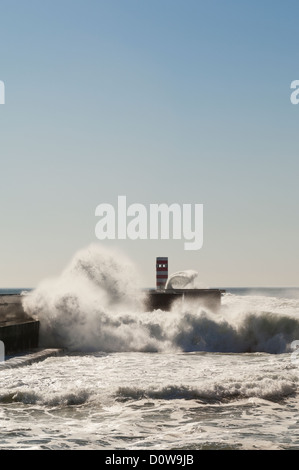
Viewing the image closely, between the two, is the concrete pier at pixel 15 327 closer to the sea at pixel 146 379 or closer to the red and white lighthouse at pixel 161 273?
the sea at pixel 146 379

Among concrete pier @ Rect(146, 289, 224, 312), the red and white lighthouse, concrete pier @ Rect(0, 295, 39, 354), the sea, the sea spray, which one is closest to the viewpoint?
the sea

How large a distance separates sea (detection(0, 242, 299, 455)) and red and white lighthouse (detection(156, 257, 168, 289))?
3.28 metres

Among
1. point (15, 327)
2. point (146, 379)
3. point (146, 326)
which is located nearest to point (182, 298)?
point (146, 326)

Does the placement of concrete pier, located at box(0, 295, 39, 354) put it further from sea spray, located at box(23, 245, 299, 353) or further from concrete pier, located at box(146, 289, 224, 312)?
concrete pier, located at box(146, 289, 224, 312)

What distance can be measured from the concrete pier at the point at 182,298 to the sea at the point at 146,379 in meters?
0.30

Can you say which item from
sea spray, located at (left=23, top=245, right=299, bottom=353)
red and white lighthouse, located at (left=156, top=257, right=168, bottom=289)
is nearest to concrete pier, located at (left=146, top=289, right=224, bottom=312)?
sea spray, located at (left=23, top=245, right=299, bottom=353)

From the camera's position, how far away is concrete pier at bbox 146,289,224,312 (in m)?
19.8

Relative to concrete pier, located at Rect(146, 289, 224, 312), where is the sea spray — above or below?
below

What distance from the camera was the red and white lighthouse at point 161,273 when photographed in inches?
930

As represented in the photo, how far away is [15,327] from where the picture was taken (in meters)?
13.9

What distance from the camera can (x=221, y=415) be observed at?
7742mm
